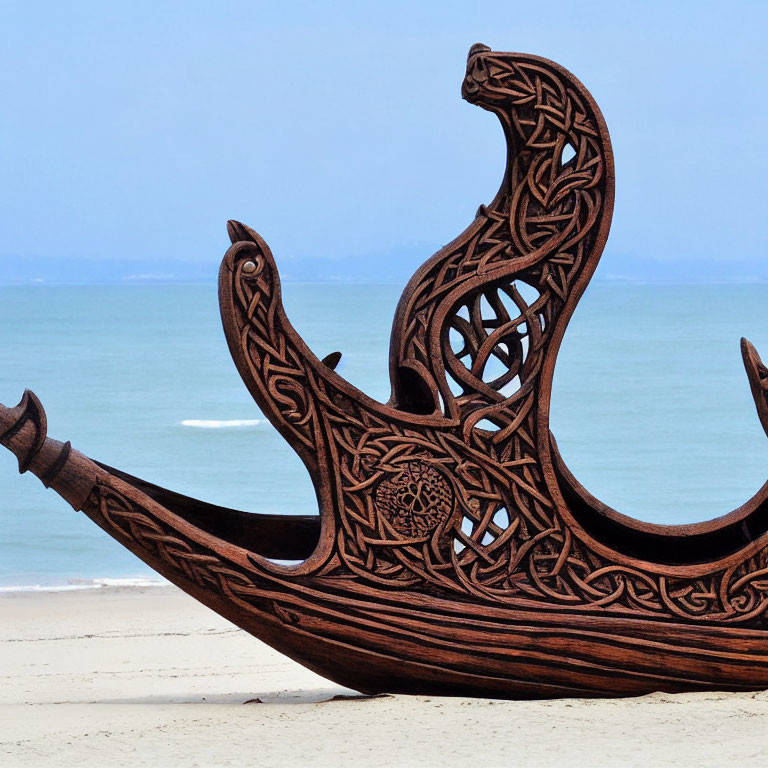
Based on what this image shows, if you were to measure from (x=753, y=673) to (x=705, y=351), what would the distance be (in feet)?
66.6

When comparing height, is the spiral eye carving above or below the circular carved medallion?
above

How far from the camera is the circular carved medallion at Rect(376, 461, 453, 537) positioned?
4.08 meters

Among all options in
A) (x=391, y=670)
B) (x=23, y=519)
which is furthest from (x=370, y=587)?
(x=23, y=519)

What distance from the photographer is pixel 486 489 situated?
163 inches

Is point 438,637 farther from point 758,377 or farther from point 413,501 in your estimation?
point 758,377

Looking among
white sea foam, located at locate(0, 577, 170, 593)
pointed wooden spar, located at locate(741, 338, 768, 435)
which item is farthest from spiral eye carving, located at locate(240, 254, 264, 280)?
white sea foam, located at locate(0, 577, 170, 593)

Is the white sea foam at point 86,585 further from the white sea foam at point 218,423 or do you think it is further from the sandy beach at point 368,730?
the white sea foam at point 218,423

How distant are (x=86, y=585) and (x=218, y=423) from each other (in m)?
7.37

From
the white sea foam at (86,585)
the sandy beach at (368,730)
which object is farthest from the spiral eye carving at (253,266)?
the white sea foam at (86,585)

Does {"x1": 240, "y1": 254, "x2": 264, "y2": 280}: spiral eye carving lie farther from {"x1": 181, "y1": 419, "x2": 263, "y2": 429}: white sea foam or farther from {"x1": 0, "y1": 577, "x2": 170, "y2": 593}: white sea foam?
{"x1": 181, "y1": 419, "x2": 263, "y2": 429}: white sea foam

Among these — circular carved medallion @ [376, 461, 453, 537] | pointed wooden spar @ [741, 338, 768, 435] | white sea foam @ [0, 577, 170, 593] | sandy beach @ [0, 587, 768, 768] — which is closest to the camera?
sandy beach @ [0, 587, 768, 768]

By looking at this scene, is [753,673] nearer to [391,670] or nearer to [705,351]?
[391,670]

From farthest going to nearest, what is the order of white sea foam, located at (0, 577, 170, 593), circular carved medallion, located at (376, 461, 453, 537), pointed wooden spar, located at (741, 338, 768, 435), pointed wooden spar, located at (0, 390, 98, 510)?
white sea foam, located at (0, 577, 170, 593) < pointed wooden spar, located at (741, 338, 768, 435) < circular carved medallion, located at (376, 461, 453, 537) < pointed wooden spar, located at (0, 390, 98, 510)

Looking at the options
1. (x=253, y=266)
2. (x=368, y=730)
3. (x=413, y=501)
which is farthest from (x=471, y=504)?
(x=253, y=266)
